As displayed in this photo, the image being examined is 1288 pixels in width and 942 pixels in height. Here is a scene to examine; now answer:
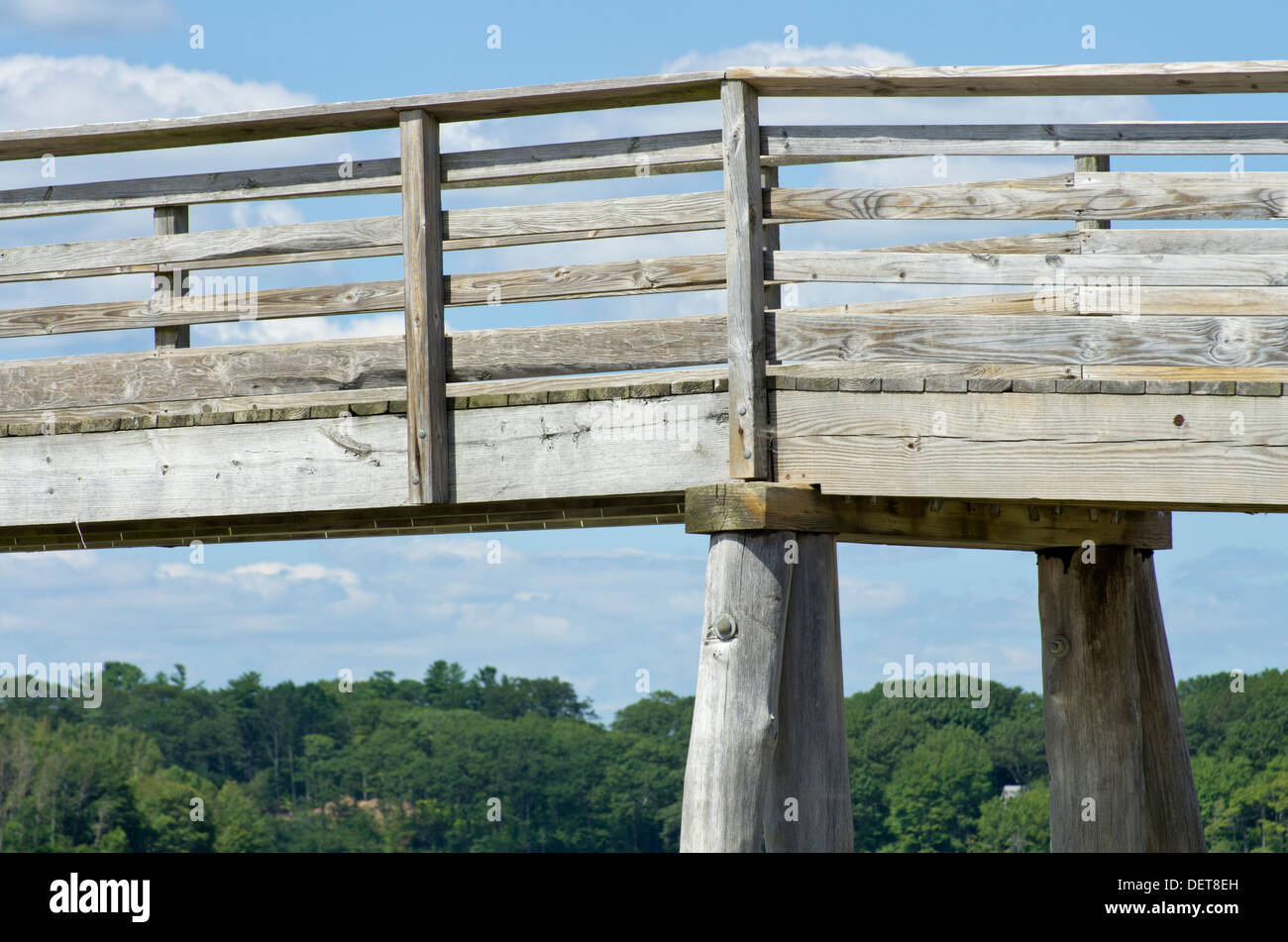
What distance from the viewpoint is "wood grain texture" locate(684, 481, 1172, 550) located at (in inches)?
244

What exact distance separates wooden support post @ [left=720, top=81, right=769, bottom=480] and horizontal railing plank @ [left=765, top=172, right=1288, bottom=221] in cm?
18

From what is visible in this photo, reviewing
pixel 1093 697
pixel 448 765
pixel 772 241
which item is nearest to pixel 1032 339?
pixel 772 241

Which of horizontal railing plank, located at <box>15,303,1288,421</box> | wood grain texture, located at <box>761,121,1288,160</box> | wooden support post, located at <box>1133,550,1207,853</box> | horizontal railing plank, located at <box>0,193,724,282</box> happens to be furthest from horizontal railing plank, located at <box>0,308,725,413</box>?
wooden support post, located at <box>1133,550,1207,853</box>

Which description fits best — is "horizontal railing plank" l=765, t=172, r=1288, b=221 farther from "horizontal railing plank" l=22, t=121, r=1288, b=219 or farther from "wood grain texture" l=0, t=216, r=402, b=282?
"wood grain texture" l=0, t=216, r=402, b=282

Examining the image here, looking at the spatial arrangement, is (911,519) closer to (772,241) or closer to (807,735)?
(807,735)

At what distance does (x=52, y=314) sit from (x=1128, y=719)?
18.4ft

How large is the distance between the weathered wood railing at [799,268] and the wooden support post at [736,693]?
1.13ft

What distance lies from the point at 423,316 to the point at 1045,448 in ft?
8.34

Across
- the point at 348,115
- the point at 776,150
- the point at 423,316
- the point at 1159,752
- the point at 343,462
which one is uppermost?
the point at 348,115

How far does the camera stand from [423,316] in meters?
6.70

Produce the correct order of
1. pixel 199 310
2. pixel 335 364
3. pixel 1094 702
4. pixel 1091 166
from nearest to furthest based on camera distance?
pixel 335 364, pixel 199 310, pixel 1091 166, pixel 1094 702

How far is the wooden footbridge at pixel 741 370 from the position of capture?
20.3ft
